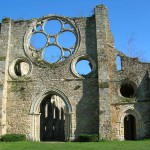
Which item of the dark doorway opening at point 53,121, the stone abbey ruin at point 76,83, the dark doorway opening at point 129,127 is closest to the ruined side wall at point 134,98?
the stone abbey ruin at point 76,83

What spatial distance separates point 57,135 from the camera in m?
32.1

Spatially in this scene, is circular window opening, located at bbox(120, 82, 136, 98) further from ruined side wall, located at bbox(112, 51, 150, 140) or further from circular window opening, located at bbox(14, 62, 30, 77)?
circular window opening, located at bbox(14, 62, 30, 77)

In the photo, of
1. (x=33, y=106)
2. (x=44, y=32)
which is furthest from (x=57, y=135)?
(x=44, y=32)

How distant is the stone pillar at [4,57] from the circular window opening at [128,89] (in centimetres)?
891

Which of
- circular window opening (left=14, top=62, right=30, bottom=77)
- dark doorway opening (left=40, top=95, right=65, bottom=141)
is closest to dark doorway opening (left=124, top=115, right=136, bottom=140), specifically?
dark doorway opening (left=40, top=95, right=65, bottom=141)

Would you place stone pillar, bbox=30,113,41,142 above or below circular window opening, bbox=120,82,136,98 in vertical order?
below

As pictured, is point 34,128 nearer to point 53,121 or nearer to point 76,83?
point 76,83

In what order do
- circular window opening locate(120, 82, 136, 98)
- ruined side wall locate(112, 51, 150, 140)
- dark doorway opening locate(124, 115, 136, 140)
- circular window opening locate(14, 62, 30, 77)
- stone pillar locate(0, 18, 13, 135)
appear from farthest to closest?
dark doorway opening locate(124, 115, 136, 140), circular window opening locate(14, 62, 30, 77), circular window opening locate(120, 82, 136, 98), stone pillar locate(0, 18, 13, 135), ruined side wall locate(112, 51, 150, 140)

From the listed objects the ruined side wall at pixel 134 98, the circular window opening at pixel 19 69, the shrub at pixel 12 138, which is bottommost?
the shrub at pixel 12 138

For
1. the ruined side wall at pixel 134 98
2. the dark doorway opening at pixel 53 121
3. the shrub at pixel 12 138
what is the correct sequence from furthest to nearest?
the dark doorway opening at pixel 53 121 < the ruined side wall at pixel 134 98 < the shrub at pixel 12 138

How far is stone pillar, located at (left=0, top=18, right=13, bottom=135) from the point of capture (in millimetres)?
21688

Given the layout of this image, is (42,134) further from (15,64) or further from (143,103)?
(143,103)

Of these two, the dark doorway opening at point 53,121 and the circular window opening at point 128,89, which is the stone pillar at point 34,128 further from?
the circular window opening at point 128,89

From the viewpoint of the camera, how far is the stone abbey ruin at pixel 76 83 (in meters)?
21.1
